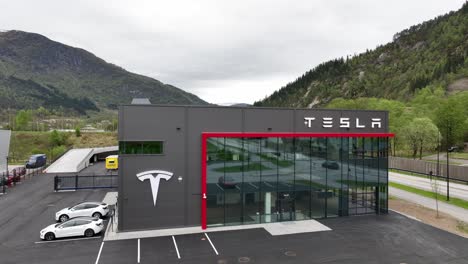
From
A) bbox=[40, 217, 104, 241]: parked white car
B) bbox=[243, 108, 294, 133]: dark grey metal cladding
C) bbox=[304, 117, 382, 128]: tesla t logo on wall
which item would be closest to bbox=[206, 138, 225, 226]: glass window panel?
bbox=[243, 108, 294, 133]: dark grey metal cladding

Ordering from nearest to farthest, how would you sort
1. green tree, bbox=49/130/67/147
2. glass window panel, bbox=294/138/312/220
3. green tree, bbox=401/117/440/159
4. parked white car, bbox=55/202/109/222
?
parked white car, bbox=55/202/109/222, glass window panel, bbox=294/138/312/220, green tree, bbox=401/117/440/159, green tree, bbox=49/130/67/147

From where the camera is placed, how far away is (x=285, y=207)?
2645cm

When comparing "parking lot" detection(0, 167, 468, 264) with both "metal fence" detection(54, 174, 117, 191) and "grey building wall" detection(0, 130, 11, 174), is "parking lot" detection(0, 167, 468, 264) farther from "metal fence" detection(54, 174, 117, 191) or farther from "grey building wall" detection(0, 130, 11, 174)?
"grey building wall" detection(0, 130, 11, 174)

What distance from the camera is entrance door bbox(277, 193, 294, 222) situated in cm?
2633

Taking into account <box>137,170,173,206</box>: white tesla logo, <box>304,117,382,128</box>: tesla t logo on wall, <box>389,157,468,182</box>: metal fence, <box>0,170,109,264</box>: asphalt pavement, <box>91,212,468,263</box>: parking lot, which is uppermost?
<box>304,117,382,128</box>: tesla t logo on wall

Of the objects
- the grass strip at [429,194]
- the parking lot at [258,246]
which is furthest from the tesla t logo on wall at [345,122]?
the grass strip at [429,194]

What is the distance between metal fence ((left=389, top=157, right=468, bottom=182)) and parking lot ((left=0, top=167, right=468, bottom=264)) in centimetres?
2487

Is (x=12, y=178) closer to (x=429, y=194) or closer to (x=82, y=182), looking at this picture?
(x=82, y=182)

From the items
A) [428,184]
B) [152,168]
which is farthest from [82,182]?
[428,184]

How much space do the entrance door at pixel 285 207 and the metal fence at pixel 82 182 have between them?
77.5 ft

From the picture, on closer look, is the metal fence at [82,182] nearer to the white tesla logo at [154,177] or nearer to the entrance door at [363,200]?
the white tesla logo at [154,177]

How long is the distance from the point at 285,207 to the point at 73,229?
1664 cm

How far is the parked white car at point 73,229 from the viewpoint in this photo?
21484mm

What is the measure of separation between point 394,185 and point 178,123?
33.8 metres
